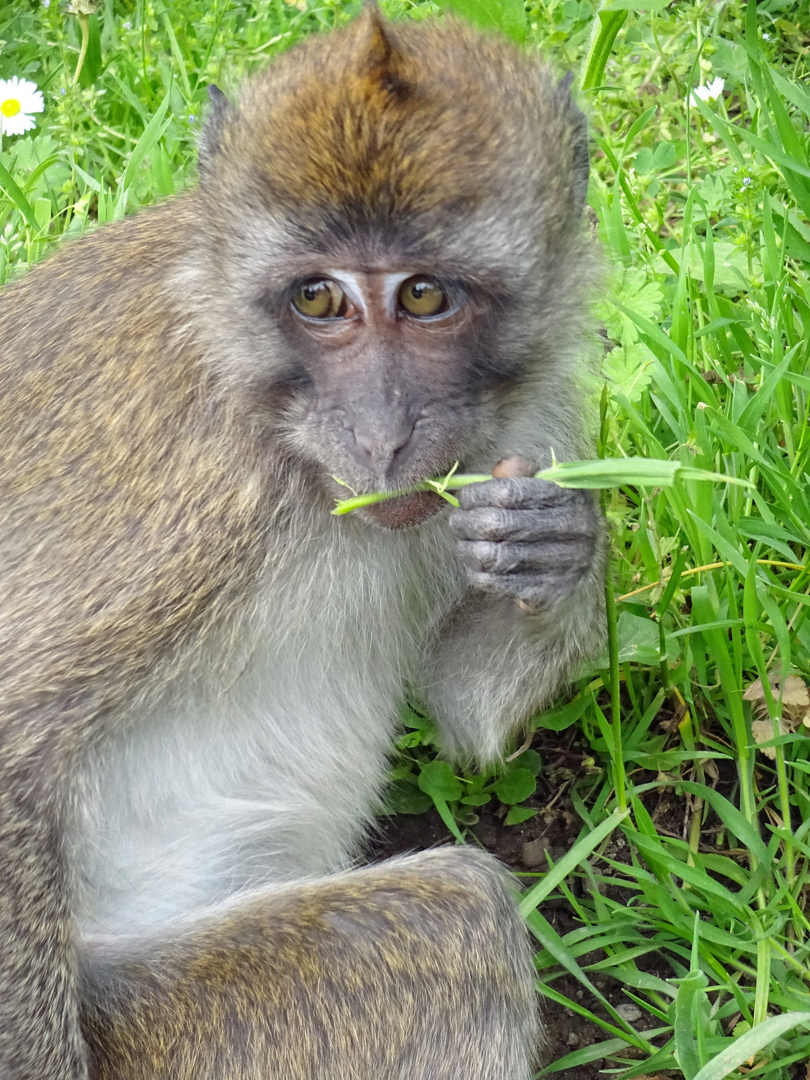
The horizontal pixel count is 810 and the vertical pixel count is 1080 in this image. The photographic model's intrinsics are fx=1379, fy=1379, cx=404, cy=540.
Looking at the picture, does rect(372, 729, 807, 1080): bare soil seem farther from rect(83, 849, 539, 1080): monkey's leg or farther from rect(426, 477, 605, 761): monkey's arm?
rect(83, 849, 539, 1080): monkey's leg

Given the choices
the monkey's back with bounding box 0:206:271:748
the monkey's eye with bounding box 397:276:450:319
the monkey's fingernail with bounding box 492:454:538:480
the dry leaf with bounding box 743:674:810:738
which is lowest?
the dry leaf with bounding box 743:674:810:738

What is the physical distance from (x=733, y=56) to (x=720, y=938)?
3197mm

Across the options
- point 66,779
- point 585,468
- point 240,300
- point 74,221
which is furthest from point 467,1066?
point 74,221

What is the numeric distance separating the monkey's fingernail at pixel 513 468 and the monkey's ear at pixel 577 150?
568mm

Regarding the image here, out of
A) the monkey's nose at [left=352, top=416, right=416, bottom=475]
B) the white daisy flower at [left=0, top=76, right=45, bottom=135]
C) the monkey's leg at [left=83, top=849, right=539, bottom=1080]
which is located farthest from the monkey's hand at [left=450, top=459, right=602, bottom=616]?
the white daisy flower at [left=0, top=76, right=45, bottom=135]

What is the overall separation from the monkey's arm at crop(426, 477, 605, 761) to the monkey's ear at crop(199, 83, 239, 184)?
0.88 meters

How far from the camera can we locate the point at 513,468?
2637 mm

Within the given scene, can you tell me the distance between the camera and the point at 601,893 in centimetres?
324

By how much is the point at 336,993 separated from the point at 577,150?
1.74m

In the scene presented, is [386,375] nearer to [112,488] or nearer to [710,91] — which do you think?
[112,488]

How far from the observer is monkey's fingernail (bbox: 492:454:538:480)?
2.63 meters

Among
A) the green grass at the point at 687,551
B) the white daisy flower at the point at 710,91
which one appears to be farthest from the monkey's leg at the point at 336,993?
the white daisy flower at the point at 710,91

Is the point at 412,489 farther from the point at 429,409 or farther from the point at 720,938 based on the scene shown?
the point at 720,938

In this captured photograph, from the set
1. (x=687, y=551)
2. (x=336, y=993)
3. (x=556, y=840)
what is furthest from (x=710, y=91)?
(x=336, y=993)
